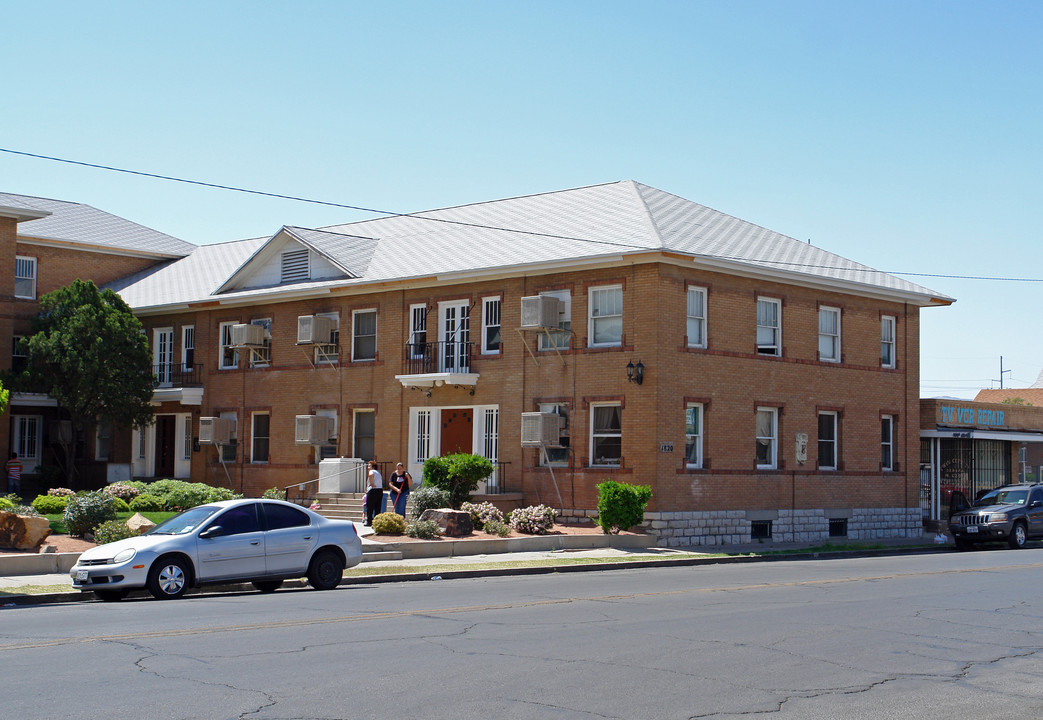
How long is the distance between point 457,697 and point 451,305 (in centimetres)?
2333

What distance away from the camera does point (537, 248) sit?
30.5m

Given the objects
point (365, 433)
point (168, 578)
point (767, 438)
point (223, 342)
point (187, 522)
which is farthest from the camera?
point (223, 342)

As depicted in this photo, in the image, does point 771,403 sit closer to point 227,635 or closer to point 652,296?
point 652,296

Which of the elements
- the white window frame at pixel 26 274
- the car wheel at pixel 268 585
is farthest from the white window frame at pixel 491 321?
A: the white window frame at pixel 26 274

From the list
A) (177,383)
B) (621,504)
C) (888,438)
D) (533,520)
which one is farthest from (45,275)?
(888,438)

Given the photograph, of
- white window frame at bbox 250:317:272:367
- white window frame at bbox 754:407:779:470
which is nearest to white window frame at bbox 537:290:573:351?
white window frame at bbox 754:407:779:470

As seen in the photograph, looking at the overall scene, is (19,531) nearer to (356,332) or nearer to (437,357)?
(437,357)

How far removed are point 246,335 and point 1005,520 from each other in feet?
74.0

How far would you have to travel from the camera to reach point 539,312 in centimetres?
2833

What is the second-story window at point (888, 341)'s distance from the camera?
33.8 meters

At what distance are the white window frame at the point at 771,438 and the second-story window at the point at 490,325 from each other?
734cm

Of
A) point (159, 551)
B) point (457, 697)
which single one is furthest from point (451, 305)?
point (457, 697)

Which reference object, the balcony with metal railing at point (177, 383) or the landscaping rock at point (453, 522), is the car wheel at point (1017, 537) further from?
the balcony with metal railing at point (177, 383)

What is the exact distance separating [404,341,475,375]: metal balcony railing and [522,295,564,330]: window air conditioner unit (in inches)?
120
